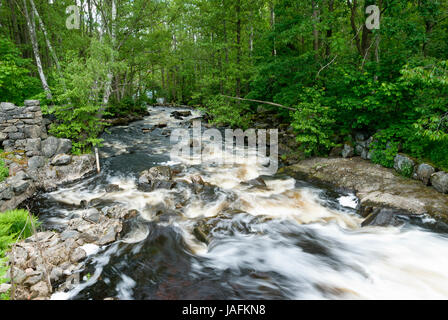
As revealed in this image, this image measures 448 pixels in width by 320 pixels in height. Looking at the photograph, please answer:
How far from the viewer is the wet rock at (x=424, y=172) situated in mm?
7395

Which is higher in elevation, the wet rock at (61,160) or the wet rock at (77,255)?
the wet rock at (61,160)

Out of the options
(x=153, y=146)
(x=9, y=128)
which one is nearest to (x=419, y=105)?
(x=153, y=146)

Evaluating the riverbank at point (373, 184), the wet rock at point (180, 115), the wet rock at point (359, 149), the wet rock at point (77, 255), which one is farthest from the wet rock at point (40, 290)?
the wet rock at point (180, 115)

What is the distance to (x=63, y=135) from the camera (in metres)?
10.6

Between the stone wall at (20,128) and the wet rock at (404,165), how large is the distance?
44.0ft

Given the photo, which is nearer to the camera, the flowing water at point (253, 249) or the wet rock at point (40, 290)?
the wet rock at point (40, 290)

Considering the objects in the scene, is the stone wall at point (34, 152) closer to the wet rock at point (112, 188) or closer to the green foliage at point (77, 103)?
the green foliage at point (77, 103)

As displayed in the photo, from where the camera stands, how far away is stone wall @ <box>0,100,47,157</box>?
901 cm

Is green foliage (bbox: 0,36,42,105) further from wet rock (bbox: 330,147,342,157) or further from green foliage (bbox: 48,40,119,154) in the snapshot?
wet rock (bbox: 330,147,342,157)

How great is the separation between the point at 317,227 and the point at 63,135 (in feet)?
36.2

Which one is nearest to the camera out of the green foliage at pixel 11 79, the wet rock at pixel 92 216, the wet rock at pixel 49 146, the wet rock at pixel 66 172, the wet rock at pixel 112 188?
the wet rock at pixel 92 216

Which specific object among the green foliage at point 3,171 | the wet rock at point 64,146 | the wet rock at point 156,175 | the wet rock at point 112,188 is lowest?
the wet rock at point 112,188

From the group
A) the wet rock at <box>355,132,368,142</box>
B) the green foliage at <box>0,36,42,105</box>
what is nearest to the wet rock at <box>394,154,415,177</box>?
the wet rock at <box>355,132,368,142</box>

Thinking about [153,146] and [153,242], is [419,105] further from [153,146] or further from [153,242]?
[153,146]
